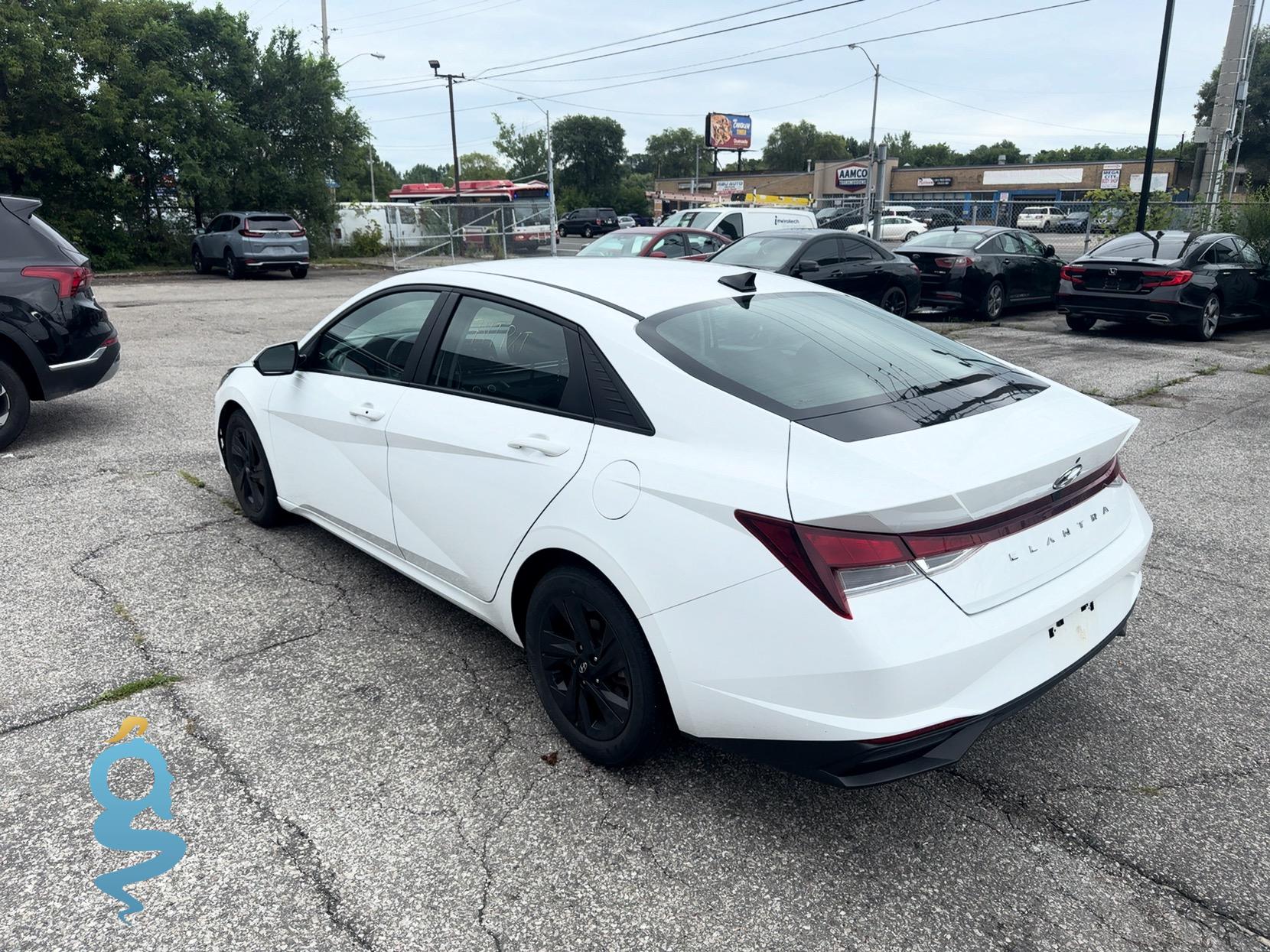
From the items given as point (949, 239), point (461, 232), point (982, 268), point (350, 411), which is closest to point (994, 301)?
point (982, 268)

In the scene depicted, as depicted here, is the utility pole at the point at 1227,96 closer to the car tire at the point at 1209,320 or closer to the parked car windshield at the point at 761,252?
the car tire at the point at 1209,320

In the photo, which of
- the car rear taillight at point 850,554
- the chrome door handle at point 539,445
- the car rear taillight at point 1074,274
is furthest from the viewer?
the car rear taillight at point 1074,274

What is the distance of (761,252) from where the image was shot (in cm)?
1265

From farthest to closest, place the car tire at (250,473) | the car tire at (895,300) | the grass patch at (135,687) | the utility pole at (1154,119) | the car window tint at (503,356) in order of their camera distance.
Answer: the utility pole at (1154,119)
the car tire at (895,300)
the car tire at (250,473)
the grass patch at (135,687)
the car window tint at (503,356)

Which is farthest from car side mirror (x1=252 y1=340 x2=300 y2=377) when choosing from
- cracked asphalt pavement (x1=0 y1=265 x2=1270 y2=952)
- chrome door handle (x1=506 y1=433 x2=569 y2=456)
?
chrome door handle (x1=506 y1=433 x2=569 y2=456)

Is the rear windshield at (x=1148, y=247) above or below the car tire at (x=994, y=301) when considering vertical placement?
above

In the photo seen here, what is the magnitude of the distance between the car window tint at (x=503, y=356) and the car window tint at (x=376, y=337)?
26cm

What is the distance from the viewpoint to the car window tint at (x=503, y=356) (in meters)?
3.17

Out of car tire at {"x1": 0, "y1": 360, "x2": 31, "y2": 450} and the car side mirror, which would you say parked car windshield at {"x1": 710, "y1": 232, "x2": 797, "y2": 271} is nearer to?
car tire at {"x1": 0, "y1": 360, "x2": 31, "y2": 450}

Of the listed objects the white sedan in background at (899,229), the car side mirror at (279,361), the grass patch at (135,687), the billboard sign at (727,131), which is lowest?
the grass patch at (135,687)

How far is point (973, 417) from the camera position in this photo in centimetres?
280

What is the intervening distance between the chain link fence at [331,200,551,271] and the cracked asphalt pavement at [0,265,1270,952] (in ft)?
82.6

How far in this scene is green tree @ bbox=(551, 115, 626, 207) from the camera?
103375 millimetres

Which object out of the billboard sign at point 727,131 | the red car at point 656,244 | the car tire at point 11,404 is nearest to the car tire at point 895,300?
the red car at point 656,244
